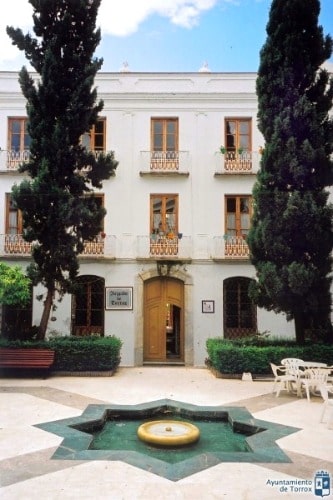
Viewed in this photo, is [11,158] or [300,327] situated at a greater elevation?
[11,158]

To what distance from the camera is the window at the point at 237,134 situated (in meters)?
15.7

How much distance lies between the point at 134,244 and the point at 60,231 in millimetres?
3533

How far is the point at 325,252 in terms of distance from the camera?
1159 cm

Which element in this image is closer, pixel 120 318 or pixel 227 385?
pixel 227 385

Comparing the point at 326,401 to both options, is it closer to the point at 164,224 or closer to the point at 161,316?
the point at 161,316

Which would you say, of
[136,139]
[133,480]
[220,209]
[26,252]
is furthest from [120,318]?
[133,480]

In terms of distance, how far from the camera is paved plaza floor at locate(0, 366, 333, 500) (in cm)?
432

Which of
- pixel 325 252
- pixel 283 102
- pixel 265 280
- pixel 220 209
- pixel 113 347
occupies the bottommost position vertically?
pixel 113 347

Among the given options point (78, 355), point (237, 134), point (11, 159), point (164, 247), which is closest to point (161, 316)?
point (164, 247)

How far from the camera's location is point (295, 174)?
1151cm

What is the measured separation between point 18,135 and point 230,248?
8.46 metres

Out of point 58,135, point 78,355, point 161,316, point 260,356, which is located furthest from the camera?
point 161,316

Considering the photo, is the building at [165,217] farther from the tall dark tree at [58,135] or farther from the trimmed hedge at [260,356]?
the trimmed hedge at [260,356]

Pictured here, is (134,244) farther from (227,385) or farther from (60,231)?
(227,385)
